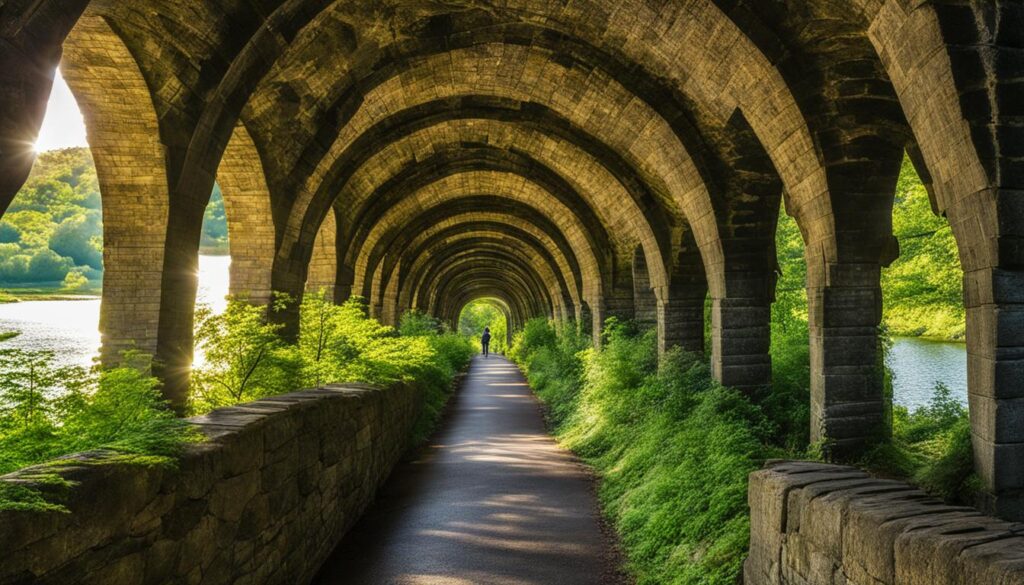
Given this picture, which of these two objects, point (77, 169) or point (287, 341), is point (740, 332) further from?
point (77, 169)

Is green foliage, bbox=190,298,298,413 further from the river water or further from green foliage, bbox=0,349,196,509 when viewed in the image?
green foliage, bbox=0,349,196,509

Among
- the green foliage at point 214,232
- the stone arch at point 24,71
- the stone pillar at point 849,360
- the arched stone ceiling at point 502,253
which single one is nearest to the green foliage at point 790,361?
the stone pillar at point 849,360

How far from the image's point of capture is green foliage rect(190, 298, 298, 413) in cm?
769

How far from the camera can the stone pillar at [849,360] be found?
754 cm

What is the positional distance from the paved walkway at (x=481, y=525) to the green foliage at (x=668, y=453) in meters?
0.44

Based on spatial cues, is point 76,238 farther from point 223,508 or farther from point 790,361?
point 790,361

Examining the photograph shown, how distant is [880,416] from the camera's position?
766cm

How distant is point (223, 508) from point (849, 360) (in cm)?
670

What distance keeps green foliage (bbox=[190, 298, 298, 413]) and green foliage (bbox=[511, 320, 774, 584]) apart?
431 centimetres

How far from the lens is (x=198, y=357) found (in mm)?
8164

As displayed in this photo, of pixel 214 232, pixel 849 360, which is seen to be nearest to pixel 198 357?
pixel 849 360

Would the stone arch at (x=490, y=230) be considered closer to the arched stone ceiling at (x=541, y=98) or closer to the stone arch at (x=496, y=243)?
the stone arch at (x=496, y=243)

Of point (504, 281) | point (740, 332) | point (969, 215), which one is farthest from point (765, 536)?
point (504, 281)

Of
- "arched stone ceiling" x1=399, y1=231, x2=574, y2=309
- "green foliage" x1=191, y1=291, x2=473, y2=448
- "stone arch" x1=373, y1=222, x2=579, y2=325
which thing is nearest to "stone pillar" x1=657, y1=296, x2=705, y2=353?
"green foliage" x1=191, y1=291, x2=473, y2=448
